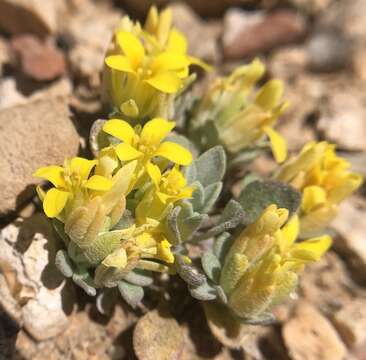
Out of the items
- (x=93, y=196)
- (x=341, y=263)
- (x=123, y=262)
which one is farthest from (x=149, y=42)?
(x=341, y=263)

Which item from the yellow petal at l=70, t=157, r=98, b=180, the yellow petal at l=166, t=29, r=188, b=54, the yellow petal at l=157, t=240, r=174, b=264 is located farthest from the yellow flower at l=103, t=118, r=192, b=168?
the yellow petal at l=166, t=29, r=188, b=54

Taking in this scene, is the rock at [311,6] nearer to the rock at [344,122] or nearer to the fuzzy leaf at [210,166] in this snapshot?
Result: the rock at [344,122]

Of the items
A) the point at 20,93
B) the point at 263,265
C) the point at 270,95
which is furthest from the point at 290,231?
the point at 20,93

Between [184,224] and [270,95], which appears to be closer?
[184,224]

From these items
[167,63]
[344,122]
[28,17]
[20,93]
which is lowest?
[344,122]

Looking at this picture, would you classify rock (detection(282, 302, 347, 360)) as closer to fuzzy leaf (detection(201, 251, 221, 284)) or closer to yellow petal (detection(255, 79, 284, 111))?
fuzzy leaf (detection(201, 251, 221, 284))

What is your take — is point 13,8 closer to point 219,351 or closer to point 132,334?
point 132,334

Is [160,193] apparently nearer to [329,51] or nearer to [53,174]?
[53,174]

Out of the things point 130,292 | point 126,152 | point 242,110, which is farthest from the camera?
point 242,110
